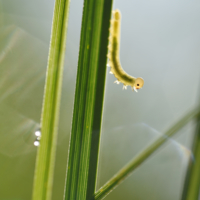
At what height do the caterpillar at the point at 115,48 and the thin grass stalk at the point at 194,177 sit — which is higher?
the caterpillar at the point at 115,48

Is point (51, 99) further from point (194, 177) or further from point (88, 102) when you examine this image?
point (194, 177)

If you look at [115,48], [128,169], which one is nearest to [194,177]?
[128,169]

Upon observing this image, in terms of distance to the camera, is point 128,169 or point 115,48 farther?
point 115,48

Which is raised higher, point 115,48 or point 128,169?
point 115,48

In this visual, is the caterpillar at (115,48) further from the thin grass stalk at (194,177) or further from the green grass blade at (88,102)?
the thin grass stalk at (194,177)

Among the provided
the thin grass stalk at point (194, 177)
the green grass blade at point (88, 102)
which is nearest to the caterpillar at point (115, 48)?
the green grass blade at point (88, 102)

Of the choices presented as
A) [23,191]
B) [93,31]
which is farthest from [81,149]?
[23,191]
